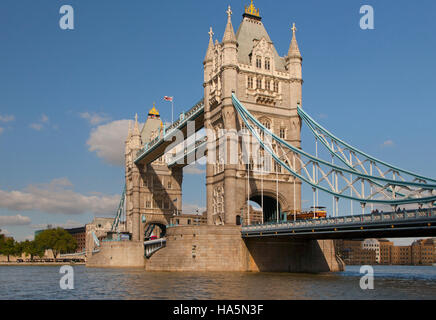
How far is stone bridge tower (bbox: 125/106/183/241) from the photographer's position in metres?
100

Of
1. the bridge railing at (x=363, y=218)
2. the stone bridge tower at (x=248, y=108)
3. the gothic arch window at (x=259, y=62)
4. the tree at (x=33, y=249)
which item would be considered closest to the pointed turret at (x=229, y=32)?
the stone bridge tower at (x=248, y=108)

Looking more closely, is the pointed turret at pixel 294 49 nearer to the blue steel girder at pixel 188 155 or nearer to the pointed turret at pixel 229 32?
the pointed turret at pixel 229 32

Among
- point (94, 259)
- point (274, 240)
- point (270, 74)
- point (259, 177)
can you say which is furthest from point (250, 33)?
point (94, 259)

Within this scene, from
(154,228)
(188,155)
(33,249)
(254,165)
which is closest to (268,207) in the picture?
(254,165)

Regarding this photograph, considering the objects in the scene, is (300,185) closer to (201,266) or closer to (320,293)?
(201,266)

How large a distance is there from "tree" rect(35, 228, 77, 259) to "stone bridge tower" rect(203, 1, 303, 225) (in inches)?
3638

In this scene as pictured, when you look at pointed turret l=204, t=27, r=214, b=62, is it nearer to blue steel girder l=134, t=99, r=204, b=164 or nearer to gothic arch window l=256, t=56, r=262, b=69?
blue steel girder l=134, t=99, r=204, b=164

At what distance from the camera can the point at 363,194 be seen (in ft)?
141

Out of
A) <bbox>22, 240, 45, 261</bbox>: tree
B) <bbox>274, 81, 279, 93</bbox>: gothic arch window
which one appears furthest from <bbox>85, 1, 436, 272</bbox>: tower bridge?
<bbox>22, 240, 45, 261</bbox>: tree

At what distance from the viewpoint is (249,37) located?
67.1 meters

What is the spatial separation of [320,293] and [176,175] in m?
74.3

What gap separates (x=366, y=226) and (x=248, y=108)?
83.0ft

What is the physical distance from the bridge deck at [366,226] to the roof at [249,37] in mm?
22222

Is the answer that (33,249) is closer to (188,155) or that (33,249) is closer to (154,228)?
(154,228)
